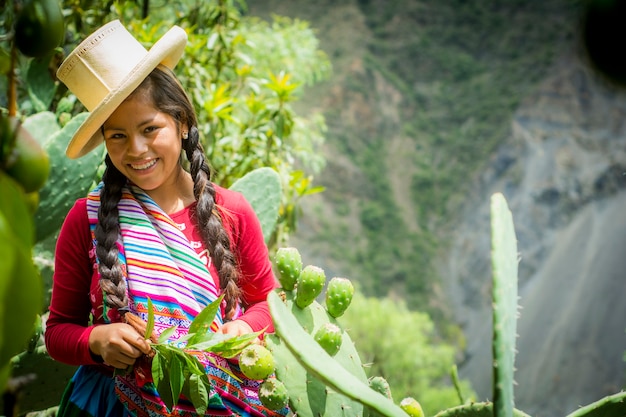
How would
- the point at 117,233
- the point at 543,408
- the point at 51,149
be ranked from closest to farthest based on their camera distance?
1. the point at 117,233
2. the point at 51,149
3. the point at 543,408

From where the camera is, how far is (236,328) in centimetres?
86

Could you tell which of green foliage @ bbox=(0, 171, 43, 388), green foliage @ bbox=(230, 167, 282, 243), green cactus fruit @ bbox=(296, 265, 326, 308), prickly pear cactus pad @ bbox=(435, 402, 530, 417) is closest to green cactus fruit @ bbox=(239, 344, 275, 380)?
green cactus fruit @ bbox=(296, 265, 326, 308)

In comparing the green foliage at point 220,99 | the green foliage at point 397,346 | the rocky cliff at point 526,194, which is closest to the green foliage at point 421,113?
the rocky cliff at point 526,194

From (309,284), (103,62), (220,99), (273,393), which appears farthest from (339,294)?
(220,99)

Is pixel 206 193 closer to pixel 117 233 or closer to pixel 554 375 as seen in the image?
pixel 117 233

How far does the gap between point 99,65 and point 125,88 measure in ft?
0.36

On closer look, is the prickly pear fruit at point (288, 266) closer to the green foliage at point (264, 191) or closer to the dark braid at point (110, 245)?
the dark braid at point (110, 245)

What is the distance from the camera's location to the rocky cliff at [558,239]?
18.5 m

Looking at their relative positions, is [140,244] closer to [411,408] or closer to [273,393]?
[273,393]

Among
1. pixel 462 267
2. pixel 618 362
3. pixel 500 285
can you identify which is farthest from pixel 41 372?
pixel 462 267

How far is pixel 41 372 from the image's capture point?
113 centimetres

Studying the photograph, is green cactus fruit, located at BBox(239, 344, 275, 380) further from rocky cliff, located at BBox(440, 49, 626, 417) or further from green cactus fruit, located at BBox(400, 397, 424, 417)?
rocky cliff, located at BBox(440, 49, 626, 417)

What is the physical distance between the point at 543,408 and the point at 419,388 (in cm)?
541

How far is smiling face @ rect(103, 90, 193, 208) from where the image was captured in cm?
89
